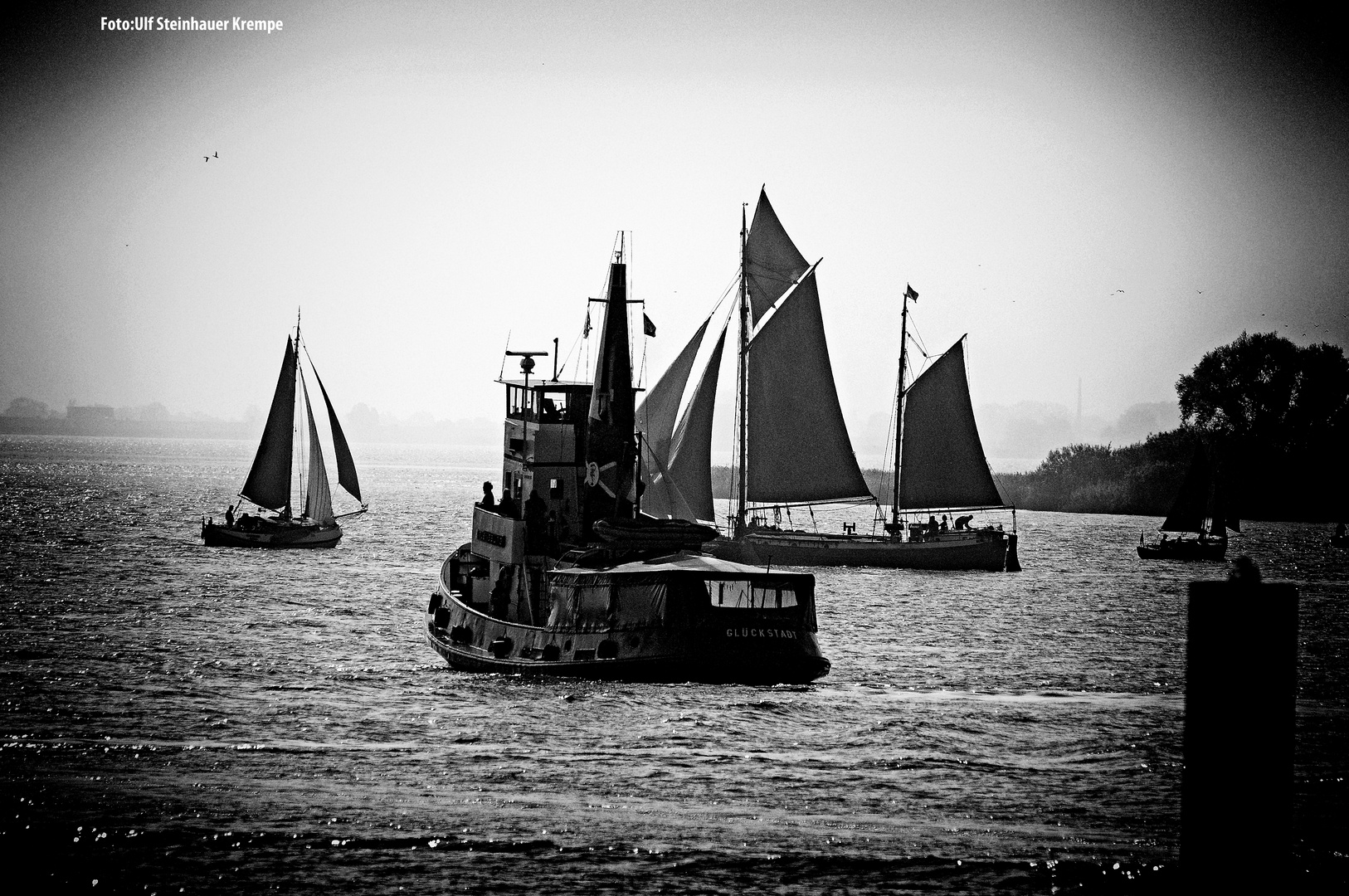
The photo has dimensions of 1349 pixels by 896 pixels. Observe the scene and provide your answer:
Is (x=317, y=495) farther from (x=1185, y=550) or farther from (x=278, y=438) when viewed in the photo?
(x=1185, y=550)

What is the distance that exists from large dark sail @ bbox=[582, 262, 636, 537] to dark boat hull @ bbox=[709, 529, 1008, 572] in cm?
4269

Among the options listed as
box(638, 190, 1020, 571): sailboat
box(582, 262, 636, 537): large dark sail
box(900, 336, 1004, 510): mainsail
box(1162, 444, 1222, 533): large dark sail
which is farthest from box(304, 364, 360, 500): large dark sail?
box(1162, 444, 1222, 533): large dark sail

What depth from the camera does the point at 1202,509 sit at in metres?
96.4

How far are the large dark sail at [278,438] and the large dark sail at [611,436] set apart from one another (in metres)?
50.7

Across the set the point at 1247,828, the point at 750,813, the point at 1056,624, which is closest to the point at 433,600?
the point at 750,813

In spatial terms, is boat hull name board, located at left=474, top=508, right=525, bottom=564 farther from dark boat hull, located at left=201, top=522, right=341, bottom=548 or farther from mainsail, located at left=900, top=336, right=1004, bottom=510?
dark boat hull, located at left=201, top=522, right=341, bottom=548

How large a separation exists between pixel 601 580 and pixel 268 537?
61.1 metres

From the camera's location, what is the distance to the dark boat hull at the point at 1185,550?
315 ft

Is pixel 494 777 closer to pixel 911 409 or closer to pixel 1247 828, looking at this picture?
pixel 1247 828

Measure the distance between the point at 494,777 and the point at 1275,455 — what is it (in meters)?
136

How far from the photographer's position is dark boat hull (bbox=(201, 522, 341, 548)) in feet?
289

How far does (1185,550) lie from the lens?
96.8m

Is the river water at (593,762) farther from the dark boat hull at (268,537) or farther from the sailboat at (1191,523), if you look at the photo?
the sailboat at (1191,523)

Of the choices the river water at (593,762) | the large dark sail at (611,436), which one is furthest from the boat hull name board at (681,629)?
the large dark sail at (611,436)
